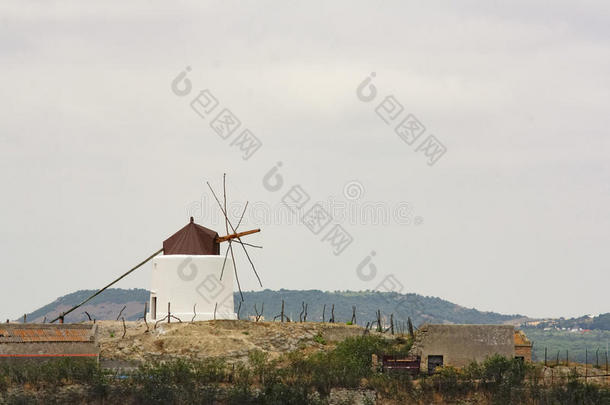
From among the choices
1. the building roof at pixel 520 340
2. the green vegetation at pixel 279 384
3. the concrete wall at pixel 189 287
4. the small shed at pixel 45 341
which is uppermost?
the concrete wall at pixel 189 287

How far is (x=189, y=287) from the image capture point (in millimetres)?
44281

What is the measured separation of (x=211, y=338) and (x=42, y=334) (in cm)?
743

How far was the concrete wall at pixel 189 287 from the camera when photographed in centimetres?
4419

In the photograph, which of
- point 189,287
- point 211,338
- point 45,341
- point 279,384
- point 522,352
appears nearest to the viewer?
point 279,384

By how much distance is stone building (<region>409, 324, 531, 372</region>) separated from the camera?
3528 centimetres

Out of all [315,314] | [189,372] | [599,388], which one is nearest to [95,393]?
[189,372]

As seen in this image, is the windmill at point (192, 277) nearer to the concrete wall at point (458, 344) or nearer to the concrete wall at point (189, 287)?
the concrete wall at point (189, 287)

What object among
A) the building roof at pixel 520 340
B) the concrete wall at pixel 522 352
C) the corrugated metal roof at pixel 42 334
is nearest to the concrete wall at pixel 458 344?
the concrete wall at pixel 522 352

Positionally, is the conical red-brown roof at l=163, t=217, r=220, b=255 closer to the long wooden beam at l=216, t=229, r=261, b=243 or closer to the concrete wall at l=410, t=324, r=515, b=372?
the long wooden beam at l=216, t=229, r=261, b=243

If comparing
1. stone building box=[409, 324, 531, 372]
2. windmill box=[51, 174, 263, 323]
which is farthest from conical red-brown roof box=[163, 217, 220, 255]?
stone building box=[409, 324, 531, 372]

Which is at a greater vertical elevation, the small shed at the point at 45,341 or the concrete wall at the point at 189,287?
the concrete wall at the point at 189,287

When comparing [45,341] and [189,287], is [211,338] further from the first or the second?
[45,341]

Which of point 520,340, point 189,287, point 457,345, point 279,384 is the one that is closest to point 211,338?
point 189,287

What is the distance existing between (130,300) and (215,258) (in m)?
155
